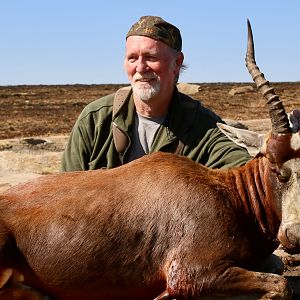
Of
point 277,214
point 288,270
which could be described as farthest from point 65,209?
point 288,270

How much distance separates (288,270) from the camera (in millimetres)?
7543

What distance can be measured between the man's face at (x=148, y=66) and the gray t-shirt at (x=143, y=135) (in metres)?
0.31

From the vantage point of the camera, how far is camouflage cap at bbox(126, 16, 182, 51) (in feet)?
24.3

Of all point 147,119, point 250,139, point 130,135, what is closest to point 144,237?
point 250,139

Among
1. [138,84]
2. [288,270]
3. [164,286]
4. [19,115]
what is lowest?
[19,115]

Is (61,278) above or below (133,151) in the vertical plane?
below

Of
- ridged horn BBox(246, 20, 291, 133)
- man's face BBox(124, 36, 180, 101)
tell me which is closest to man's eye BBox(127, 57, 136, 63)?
man's face BBox(124, 36, 180, 101)

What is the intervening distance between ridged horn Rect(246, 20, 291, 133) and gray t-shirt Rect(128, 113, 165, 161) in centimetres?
180

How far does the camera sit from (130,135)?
749 centimetres

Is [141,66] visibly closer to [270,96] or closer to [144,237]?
[270,96]

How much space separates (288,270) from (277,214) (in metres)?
2.03

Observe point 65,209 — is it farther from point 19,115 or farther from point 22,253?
point 19,115

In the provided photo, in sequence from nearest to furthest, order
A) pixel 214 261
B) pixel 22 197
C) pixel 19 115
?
pixel 214 261 < pixel 22 197 < pixel 19 115

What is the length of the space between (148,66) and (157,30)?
1.21 feet
